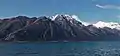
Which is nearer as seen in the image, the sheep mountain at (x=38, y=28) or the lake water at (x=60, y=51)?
the lake water at (x=60, y=51)

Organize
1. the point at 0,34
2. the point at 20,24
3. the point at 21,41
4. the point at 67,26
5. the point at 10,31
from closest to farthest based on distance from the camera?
the point at 0,34
the point at 10,31
the point at 20,24
the point at 21,41
the point at 67,26

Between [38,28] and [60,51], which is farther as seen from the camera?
[38,28]

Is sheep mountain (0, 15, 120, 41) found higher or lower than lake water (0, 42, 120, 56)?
higher

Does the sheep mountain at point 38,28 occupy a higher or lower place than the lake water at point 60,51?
higher

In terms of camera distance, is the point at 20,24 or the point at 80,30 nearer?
the point at 20,24

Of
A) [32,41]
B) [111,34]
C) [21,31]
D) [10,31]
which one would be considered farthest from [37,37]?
[111,34]

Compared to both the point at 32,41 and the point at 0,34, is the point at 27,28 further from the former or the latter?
the point at 0,34

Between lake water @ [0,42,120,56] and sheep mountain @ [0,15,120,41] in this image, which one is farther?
sheep mountain @ [0,15,120,41]

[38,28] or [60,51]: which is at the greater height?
[38,28]

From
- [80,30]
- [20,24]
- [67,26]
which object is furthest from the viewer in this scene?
[80,30]

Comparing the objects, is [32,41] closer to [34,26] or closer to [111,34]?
[34,26]
